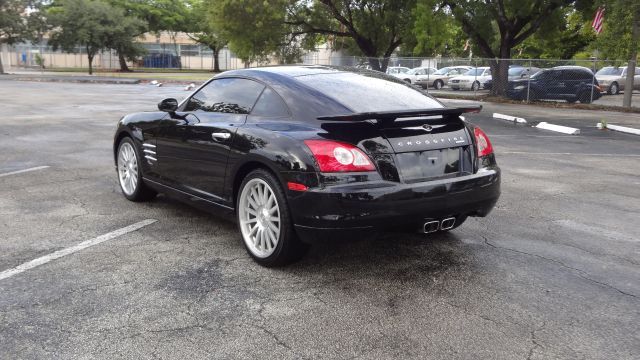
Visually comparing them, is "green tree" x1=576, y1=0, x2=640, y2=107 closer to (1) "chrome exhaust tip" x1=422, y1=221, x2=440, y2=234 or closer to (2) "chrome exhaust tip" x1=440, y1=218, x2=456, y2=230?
(2) "chrome exhaust tip" x1=440, y1=218, x2=456, y2=230

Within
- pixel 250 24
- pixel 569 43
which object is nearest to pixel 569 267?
pixel 250 24

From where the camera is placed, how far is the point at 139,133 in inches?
239

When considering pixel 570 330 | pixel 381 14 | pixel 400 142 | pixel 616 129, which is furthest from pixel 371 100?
pixel 381 14

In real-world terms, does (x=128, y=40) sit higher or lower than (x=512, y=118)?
higher

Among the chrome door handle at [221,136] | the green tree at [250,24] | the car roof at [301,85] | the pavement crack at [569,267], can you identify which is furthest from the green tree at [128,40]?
the pavement crack at [569,267]

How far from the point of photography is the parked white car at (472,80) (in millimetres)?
30777

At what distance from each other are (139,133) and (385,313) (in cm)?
361

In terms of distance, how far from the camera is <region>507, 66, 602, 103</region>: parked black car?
2342 centimetres

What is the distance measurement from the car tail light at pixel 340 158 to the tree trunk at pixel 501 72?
2445 cm

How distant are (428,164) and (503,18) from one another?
25.0m

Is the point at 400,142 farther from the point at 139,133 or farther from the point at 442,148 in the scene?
the point at 139,133

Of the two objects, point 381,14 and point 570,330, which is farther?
point 381,14

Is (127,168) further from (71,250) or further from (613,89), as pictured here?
(613,89)

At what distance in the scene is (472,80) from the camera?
3164cm
